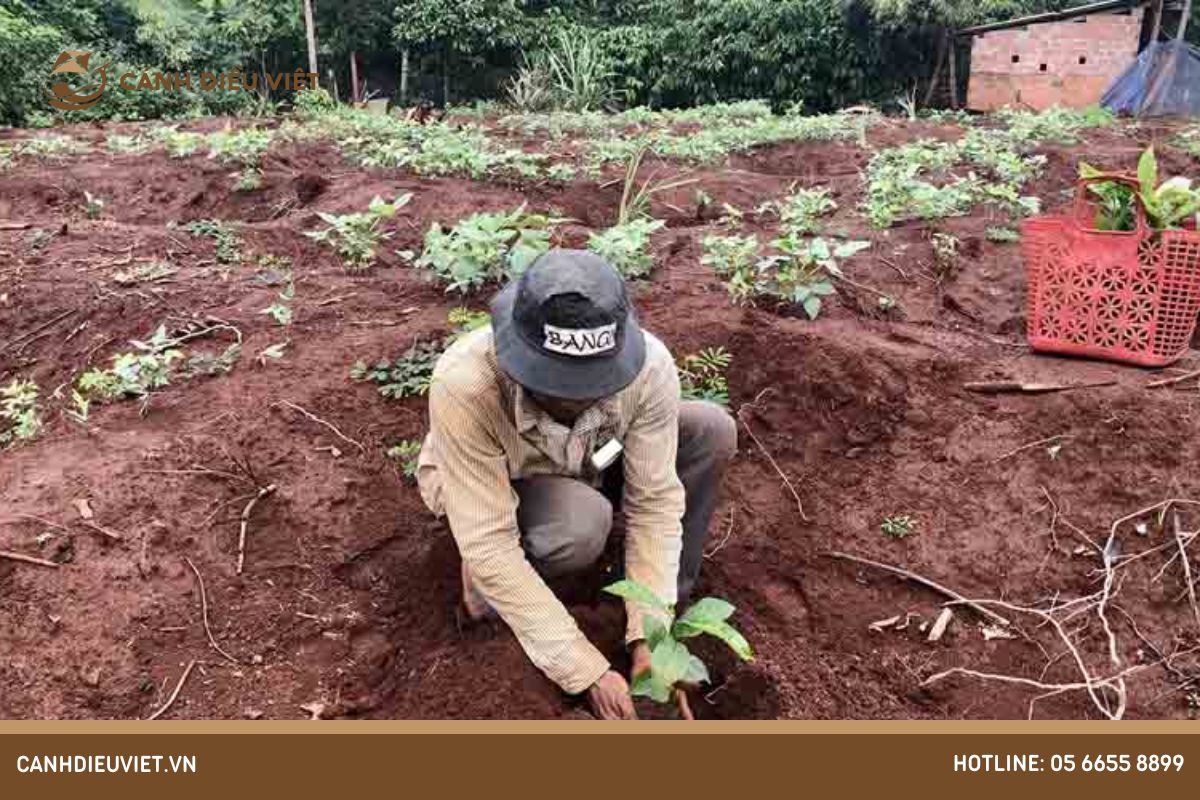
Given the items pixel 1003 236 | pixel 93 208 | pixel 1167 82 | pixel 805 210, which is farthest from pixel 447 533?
pixel 1167 82

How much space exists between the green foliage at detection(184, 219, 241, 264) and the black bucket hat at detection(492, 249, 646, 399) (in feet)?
10.7

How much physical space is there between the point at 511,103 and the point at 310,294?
405 inches

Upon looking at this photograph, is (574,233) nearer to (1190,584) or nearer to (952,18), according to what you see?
(1190,584)

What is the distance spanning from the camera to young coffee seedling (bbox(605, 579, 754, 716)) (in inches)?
74.1

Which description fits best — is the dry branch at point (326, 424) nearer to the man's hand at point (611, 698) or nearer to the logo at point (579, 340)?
the man's hand at point (611, 698)

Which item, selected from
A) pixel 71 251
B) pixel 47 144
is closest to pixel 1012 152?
pixel 71 251

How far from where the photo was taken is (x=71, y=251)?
4574 millimetres

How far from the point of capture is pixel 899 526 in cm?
288

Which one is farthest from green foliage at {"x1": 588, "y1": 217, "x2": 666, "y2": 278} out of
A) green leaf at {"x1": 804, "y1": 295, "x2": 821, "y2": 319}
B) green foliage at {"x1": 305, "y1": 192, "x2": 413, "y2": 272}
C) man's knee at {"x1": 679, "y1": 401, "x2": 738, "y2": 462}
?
man's knee at {"x1": 679, "y1": 401, "x2": 738, "y2": 462}

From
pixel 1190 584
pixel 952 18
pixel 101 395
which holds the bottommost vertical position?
pixel 1190 584

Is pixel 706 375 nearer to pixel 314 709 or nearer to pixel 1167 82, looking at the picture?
pixel 314 709

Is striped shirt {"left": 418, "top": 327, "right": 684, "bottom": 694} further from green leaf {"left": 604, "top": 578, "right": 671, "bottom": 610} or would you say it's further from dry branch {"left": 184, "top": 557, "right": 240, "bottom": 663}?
dry branch {"left": 184, "top": 557, "right": 240, "bottom": 663}

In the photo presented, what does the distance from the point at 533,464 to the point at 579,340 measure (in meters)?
0.58

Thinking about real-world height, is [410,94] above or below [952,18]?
below
